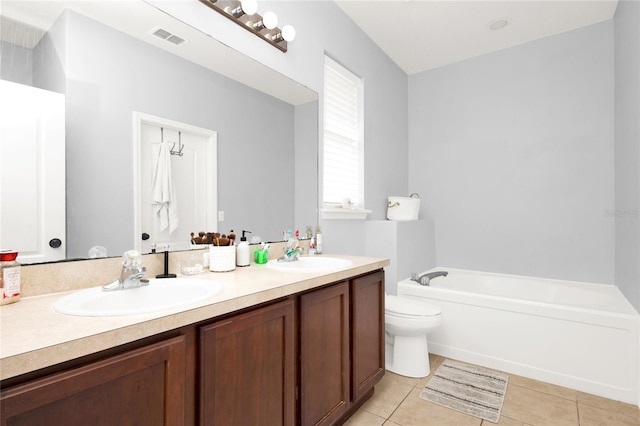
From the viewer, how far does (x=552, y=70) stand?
305 centimetres

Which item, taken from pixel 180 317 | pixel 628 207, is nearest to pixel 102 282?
pixel 180 317

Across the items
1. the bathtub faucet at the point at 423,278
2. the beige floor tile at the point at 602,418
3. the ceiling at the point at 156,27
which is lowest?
the beige floor tile at the point at 602,418

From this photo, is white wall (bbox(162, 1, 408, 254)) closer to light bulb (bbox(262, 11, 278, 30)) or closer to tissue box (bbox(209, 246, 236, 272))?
light bulb (bbox(262, 11, 278, 30))

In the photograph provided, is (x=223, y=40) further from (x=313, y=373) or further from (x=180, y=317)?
(x=313, y=373)

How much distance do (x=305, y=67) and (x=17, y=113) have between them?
5.41ft

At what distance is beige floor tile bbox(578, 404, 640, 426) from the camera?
180cm

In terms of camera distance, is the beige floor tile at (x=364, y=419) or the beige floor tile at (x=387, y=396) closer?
the beige floor tile at (x=364, y=419)

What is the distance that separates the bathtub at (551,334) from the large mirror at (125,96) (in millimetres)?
1681

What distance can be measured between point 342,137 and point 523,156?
1.81m

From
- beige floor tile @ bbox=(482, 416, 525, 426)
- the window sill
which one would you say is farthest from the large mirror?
beige floor tile @ bbox=(482, 416, 525, 426)

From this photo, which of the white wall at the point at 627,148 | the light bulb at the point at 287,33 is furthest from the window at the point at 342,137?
the white wall at the point at 627,148

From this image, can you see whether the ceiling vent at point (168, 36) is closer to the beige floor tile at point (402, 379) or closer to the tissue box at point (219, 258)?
the tissue box at point (219, 258)

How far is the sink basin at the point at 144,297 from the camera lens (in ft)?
3.19

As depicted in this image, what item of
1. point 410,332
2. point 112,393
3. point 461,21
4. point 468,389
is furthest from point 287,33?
point 468,389
